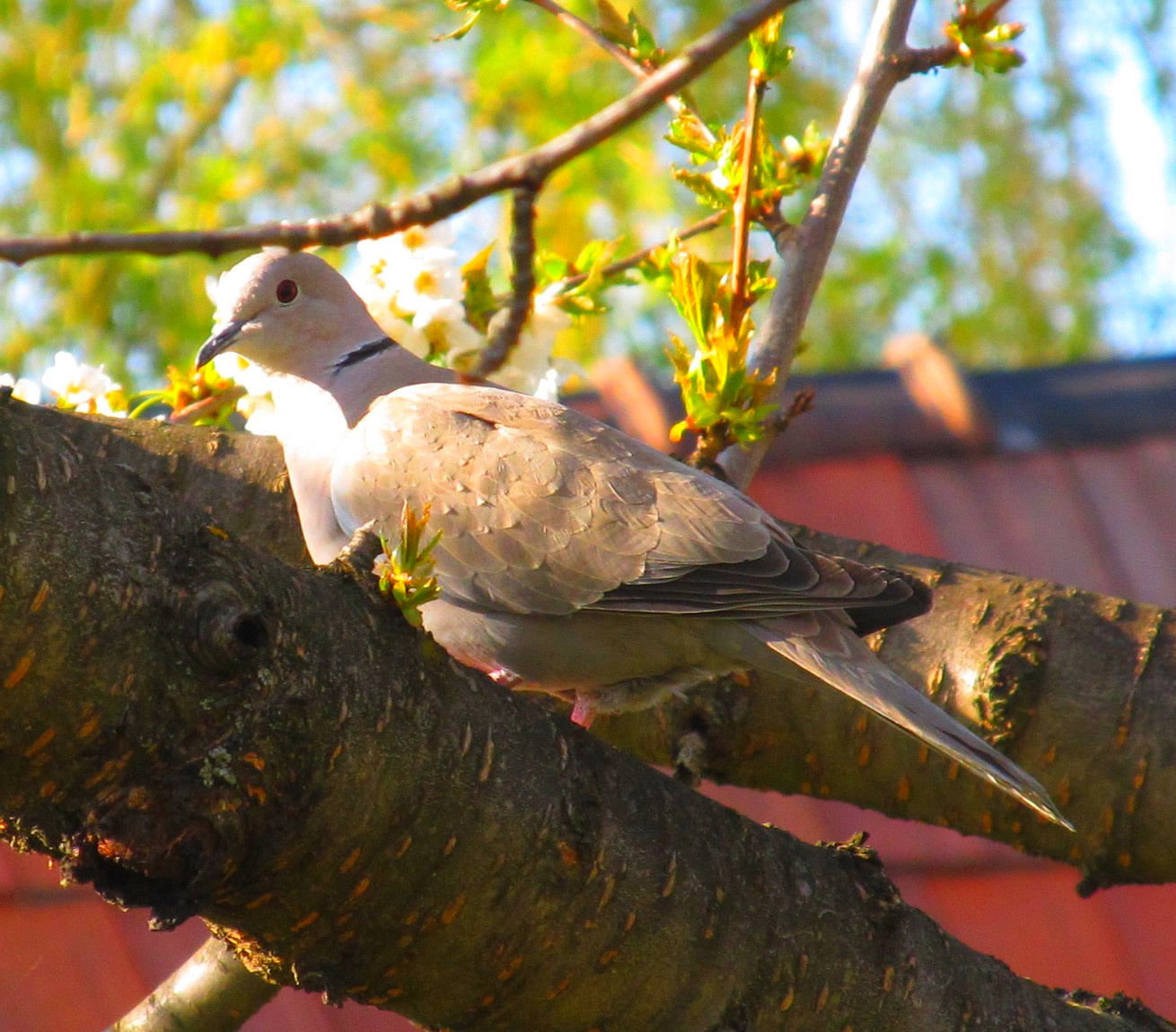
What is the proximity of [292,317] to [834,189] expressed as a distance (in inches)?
50.1

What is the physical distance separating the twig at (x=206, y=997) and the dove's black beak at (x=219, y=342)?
1.23 m

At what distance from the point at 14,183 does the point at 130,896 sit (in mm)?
10170

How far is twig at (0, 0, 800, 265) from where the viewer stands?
4.15ft

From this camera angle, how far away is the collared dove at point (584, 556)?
276 cm

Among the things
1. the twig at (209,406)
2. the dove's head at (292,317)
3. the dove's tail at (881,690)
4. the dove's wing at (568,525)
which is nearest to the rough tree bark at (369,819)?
the dove's tail at (881,690)

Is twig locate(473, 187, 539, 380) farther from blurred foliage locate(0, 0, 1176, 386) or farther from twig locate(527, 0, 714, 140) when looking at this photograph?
blurred foliage locate(0, 0, 1176, 386)

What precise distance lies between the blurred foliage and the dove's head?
15.2 ft

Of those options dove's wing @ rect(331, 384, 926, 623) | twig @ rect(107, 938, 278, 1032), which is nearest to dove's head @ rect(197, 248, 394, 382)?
dove's wing @ rect(331, 384, 926, 623)

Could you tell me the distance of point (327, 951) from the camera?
1.94 m

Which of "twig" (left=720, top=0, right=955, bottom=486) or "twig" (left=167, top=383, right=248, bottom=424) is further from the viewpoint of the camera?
"twig" (left=167, top=383, right=248, bottom=424)

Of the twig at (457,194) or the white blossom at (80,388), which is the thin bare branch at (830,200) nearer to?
the white blossom at (80,388)

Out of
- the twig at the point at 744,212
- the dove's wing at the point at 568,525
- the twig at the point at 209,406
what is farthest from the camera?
the twig at the point at 209,406

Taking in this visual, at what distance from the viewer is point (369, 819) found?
1.86m

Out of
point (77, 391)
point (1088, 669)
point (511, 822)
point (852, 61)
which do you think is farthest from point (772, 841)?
point (852, 61)
